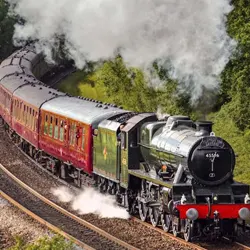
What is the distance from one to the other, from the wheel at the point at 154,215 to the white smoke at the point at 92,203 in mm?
1288

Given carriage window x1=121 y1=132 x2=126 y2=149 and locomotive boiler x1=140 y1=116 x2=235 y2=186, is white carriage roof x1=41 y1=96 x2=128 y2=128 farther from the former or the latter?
locomotive boiler x1=140 y1=116 x2=235 y2=186

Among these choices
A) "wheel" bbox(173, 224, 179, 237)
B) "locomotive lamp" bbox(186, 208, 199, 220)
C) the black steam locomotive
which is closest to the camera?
"locomotive lamp" bbox(186, 208, 199, 220)

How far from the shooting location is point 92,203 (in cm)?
1827

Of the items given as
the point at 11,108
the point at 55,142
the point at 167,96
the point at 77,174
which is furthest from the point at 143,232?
the point at 11,108

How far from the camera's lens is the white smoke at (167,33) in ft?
57.8

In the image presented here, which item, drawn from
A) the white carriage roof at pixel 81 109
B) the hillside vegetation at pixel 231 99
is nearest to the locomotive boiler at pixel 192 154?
the white carriage roof at pixel 81 109

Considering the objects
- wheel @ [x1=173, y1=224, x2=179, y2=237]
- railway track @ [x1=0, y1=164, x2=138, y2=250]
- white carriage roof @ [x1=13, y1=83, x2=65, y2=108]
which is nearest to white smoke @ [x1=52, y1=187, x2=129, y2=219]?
railway track @ [x1=0, y1=164, x2=138, y2=250]

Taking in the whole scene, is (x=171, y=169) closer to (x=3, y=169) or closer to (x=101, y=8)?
(x=101, y=8)

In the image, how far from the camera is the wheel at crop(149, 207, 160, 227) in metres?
15.0

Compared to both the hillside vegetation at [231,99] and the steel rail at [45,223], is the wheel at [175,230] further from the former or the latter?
the hillside vegetation at [231,99]

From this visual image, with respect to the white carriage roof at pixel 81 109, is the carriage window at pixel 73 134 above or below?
below

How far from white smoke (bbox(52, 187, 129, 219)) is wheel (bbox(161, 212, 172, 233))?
1915 mm

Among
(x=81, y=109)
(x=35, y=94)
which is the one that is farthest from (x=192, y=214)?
(x=35, y=94)

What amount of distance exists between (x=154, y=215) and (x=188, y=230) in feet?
5.51
